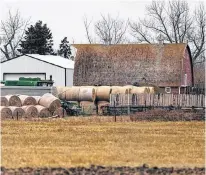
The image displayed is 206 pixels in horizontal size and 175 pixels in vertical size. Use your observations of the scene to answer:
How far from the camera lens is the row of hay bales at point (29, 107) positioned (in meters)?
35.7

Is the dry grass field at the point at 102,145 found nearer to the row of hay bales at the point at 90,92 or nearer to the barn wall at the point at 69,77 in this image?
the row of hay bales at the point at 90,92

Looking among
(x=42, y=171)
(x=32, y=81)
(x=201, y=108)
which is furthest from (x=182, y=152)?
(x=32, y=81)

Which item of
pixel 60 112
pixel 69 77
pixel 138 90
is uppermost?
pixel 69 77

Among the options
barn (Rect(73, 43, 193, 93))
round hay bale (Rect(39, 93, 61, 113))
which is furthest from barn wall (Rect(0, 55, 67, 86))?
round hay bale (Rect(39, 93, 61, 113))

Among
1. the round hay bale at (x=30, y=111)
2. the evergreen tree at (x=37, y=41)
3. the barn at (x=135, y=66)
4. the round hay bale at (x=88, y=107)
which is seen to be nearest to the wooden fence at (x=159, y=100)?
the round hay bale at (x=88, y=107)

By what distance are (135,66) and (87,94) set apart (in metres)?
18.5

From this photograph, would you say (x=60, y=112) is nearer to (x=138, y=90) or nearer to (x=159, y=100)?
(x=159, y=100)

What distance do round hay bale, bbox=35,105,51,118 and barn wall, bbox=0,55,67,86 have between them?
2724 centimetres

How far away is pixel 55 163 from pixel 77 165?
73 cm

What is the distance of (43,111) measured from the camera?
124ft

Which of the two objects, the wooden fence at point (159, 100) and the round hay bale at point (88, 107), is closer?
the wooden fence at point (159, 100)

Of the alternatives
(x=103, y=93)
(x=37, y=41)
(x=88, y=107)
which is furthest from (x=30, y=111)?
(x=37, y=41)

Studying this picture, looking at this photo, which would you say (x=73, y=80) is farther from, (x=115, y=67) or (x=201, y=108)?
(x=201, y=108)

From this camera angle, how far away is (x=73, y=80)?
6500cm
